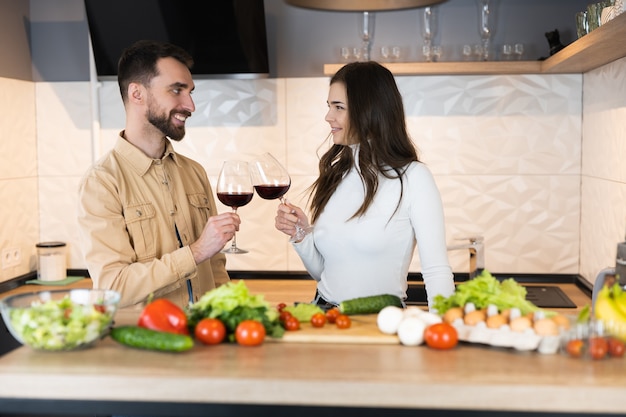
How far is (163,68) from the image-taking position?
2404 millimetres

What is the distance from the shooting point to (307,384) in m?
1.42

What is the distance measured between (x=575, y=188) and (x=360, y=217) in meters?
1.88

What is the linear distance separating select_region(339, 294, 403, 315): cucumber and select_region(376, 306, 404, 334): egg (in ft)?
0.46

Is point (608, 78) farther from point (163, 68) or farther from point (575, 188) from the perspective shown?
point (163, 68)

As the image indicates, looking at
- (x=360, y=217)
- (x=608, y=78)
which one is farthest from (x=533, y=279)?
(x=360, y=217)

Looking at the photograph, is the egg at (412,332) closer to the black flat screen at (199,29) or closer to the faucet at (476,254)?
the faucet at (476,254)

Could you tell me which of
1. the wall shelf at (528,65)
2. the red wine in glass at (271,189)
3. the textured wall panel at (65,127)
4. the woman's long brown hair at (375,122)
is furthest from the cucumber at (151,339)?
the textured wall panel at (65,127)

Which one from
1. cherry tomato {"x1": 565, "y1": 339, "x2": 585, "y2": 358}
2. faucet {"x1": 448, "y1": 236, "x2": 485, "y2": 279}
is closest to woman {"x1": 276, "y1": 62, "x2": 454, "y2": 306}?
cherry tomato {"x1": 565, "y1": 339, "x2": 585, "y2": 358}

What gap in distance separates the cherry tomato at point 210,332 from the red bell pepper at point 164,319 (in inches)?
1.5

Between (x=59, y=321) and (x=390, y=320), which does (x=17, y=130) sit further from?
(x=390, y=320)

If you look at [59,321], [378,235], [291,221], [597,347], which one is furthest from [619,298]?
[59,321]

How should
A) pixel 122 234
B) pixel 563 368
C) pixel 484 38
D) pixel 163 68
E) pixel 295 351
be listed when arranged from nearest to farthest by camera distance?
1. pixel 563 368
2. pixel 295 351
3. pixel 122 234
4. pixel 163 68
5. pixel 484 38

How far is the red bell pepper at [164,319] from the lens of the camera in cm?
165

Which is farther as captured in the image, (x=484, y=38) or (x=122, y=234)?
(x=484, y=38)
